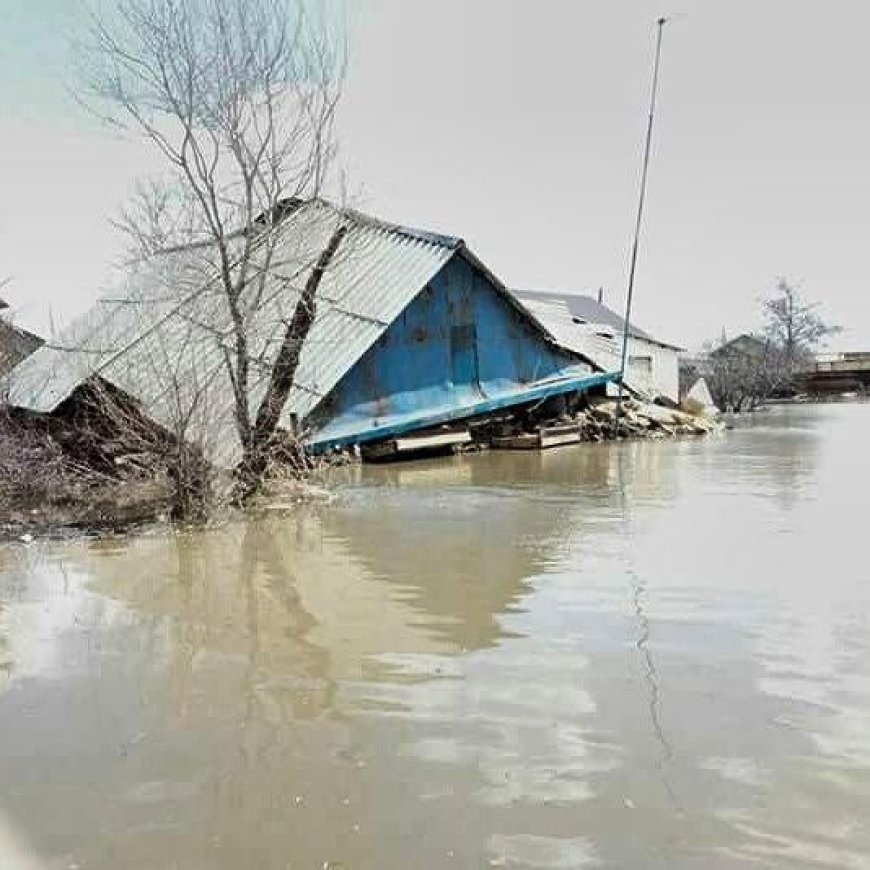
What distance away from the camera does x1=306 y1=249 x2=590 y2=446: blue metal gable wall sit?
16938 millimetres

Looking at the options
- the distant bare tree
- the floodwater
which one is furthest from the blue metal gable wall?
the distant bare tree

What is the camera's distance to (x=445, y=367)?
744 inches

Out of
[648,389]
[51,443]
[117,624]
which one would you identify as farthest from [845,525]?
[648,389]

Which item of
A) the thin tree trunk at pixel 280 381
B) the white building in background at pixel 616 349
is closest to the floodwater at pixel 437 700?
the thin tree trunk at pixel 280 381

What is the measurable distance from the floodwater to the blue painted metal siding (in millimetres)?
7286

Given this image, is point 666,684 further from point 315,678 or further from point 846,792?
point 315,678

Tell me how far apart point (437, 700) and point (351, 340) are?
12638 mm

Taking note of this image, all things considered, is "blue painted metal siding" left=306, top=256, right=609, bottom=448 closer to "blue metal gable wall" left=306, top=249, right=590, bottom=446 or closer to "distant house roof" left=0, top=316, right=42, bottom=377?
"blue metal gable wall" left=306, top=249, right=590, bottom=446

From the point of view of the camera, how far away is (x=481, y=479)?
14812mm

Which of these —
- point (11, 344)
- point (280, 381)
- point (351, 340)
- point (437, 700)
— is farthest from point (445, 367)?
point (437, 700)

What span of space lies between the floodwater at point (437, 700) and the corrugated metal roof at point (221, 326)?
11.5 feet

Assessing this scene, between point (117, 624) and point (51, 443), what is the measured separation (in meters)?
7.21

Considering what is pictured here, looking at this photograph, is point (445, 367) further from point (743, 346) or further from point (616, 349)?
point (743, 346)

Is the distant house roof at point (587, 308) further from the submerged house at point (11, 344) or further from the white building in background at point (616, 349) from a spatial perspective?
the submerged house at point (11, 344)
